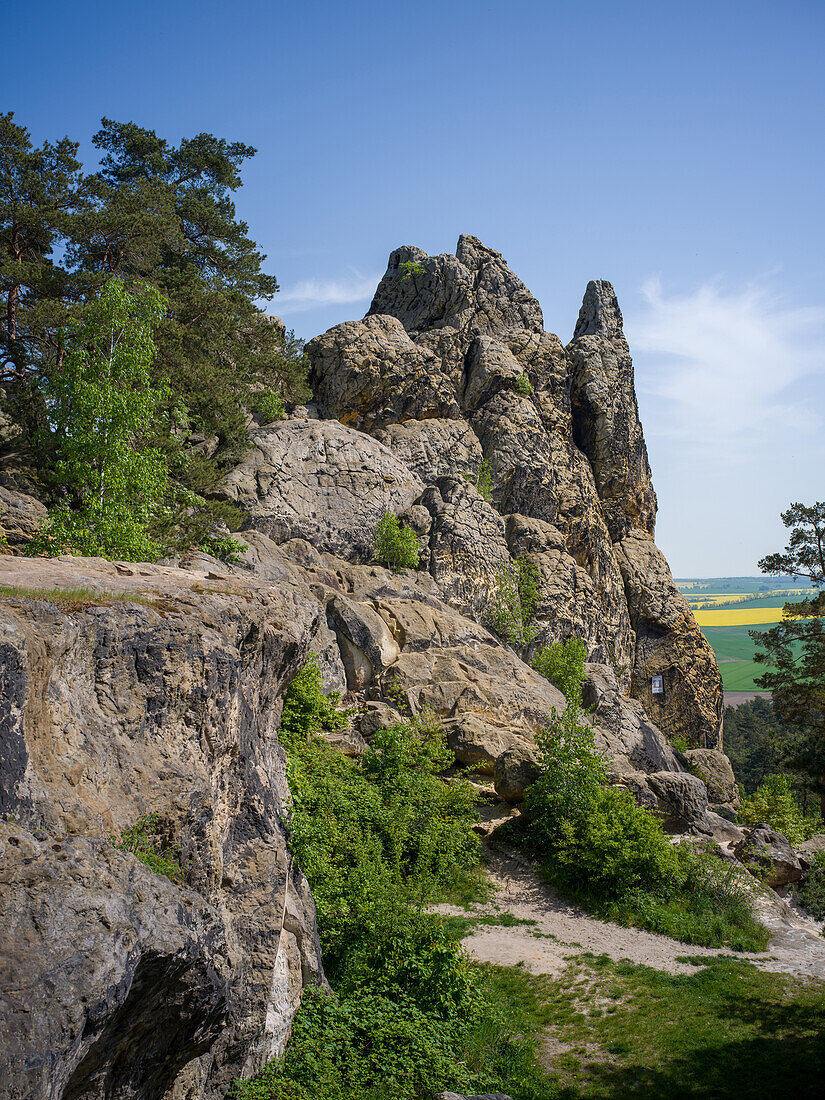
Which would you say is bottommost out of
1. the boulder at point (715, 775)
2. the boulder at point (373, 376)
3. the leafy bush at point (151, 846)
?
the boulder at point (715, 775)

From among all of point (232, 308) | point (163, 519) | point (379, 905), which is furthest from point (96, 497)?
point (232, 308)

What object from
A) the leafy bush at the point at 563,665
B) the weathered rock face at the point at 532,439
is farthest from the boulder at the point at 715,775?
the leafy bush at the point at 563,665

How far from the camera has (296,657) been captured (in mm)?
11461

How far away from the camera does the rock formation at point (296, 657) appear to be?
5.12m

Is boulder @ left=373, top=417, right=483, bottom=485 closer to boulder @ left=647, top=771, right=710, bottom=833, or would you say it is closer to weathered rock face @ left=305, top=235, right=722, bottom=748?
weathered rock face @ left=305, top=235, right=722, bottom=748

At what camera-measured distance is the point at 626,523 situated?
52906mm

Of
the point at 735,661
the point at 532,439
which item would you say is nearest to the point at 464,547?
the point at 532,439

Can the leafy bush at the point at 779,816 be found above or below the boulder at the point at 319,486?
below

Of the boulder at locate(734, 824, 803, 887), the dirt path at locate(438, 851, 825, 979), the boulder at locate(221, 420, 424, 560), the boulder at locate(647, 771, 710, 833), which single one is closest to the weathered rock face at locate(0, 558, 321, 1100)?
the dirt path at locate(438, 851, 825, 979)

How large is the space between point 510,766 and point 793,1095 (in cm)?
1078

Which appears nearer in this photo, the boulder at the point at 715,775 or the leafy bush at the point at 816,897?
the leafy bush at the point at 816,897

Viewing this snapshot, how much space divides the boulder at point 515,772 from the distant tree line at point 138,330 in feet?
37.9

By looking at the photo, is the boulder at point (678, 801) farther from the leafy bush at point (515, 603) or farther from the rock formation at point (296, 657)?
the leafy bush at point (515, 603)

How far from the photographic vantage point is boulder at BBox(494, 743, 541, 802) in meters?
19.8
